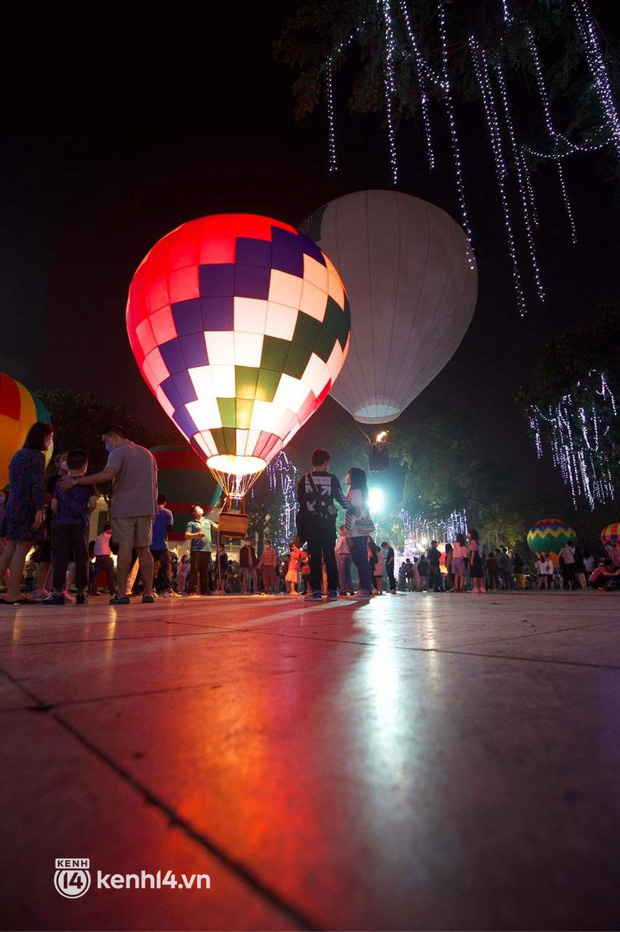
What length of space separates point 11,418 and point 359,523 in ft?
37.8

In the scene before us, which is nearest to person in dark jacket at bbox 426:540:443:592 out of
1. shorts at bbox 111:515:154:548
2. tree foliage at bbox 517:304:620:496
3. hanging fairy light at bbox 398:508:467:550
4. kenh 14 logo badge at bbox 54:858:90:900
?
tree foliage at bbox 517:304:620:496

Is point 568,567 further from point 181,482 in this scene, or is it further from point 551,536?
point 181,482

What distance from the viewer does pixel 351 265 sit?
674 inches

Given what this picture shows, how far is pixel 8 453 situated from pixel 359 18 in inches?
503

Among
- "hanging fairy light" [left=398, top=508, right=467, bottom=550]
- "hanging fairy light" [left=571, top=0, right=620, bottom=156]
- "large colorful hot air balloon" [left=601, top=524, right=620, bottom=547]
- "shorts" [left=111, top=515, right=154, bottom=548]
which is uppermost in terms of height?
"hanging fairy light" [left=571, top=0, right=620, bottom=156]

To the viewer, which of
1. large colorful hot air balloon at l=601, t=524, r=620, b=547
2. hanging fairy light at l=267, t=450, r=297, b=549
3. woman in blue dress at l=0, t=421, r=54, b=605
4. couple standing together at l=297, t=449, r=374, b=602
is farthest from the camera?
hanging fairy light at l=267, t=450, r=297, b=549

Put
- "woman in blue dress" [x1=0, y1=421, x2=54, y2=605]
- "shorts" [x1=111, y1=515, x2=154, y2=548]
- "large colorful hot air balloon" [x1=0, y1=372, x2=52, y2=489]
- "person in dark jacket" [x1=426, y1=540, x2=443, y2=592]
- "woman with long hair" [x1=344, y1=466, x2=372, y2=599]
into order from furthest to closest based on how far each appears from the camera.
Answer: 1. "person in dark jacket" [x1=426, y1=540, x2=443, y2=592]
2. "large colorful hot air balloon" [x1=0, y1=372, x2=52, y2=489]
3. "woman with long hair" [x1=344, y1=466, x2=372, y2=599]
4. "shorts" [x1=111, y1=515, x2=154, y2=548]
5. "woman in blue dress" [x1=0, y1=421, x2=54, y2=605]

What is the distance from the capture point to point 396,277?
1689 centimetres

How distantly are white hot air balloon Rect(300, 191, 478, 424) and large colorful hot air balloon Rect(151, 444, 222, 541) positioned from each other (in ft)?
37.1

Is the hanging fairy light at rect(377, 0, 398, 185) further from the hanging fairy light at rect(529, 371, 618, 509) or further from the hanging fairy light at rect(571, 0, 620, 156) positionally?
the hanging fairy light at rect(529, 371, 618, 509)

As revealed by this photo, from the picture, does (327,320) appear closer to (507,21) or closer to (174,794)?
(507,21)

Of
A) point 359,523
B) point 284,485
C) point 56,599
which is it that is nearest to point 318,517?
point 359,523

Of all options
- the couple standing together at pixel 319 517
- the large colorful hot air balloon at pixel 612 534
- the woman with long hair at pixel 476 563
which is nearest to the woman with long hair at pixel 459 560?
the woman with long hair at pixel 476 563

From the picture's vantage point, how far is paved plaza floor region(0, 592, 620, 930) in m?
0.40
